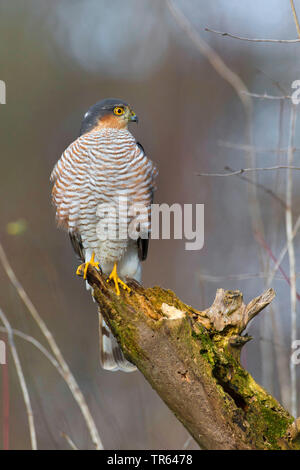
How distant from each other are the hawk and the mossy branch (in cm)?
63

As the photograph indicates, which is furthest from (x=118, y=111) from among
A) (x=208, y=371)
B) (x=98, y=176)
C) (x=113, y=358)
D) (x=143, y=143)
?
(x=143, y=143)

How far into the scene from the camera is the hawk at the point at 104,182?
9.61ft

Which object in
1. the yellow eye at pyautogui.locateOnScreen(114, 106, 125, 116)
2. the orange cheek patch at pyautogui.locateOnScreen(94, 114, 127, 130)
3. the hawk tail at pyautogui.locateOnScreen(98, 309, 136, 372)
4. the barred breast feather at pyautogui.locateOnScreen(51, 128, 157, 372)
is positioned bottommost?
the hawk tail at pyautogui.locateOnScreen(98, 309, 136, 372)

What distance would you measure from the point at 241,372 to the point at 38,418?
9.61ft

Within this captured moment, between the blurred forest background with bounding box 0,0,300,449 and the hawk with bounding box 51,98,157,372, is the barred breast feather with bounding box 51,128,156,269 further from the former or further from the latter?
the blurred forest background with bounding box 0,0,300,449

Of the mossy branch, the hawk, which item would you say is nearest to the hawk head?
the hawk

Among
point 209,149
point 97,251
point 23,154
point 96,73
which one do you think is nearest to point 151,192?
point 97,251

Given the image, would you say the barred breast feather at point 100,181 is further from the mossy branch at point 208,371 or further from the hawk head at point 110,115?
the mossy branch at point 208,371

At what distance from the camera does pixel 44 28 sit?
256 inches

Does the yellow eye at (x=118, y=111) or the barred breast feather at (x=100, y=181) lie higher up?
the yellow eye at (x=118, y=111)

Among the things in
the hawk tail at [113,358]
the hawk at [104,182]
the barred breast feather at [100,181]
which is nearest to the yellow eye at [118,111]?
the hawk at [104,182]

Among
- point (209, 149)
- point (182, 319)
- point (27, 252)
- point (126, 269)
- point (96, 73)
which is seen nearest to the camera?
point (182, 319)

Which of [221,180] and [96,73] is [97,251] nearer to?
[221,180]

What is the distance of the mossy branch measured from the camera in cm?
197
